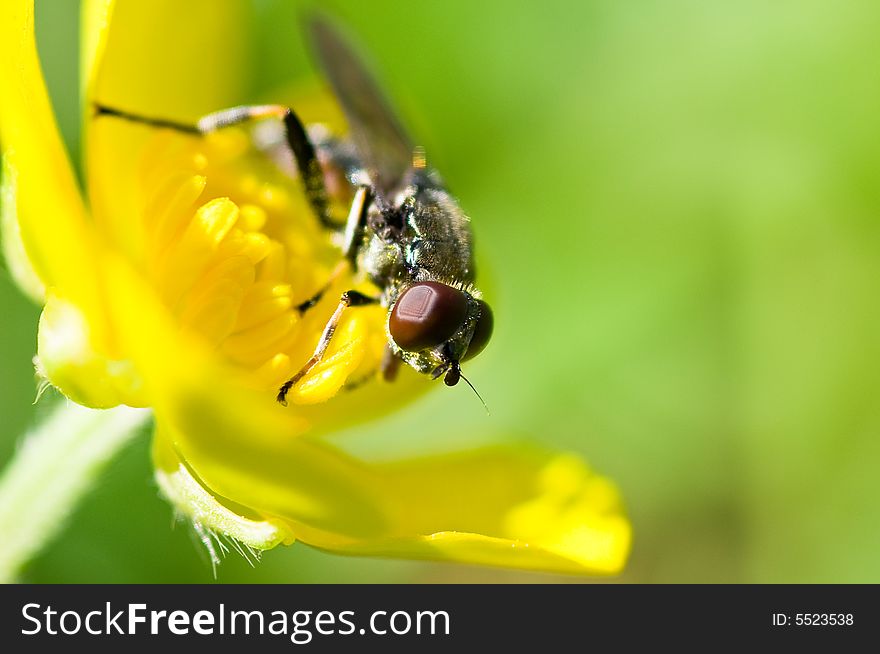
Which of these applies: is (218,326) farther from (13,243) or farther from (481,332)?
(481,332)

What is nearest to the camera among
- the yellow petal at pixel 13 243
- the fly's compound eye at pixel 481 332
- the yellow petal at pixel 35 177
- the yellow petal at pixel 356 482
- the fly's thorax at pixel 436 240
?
the yellow petal at pixel 356 482

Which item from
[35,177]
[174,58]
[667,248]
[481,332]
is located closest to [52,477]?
[35,177]

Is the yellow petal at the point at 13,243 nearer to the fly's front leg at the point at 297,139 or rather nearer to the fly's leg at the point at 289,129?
the fly's leg at the point at 289,129

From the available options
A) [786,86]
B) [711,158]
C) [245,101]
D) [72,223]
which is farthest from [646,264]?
[72,223]

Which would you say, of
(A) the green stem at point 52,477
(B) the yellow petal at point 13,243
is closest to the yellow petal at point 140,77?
(B) the yellow petal at point 13,243

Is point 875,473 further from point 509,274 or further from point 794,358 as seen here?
point 509,274

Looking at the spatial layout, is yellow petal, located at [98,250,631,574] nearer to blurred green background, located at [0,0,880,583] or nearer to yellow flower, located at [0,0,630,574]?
yellow flower, located at [0,0,630,574]

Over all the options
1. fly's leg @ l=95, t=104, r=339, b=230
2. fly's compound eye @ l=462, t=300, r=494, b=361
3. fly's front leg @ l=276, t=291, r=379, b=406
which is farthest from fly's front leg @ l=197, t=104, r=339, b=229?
fly's compound eye @ l=462, t=300, r=494, b=361
